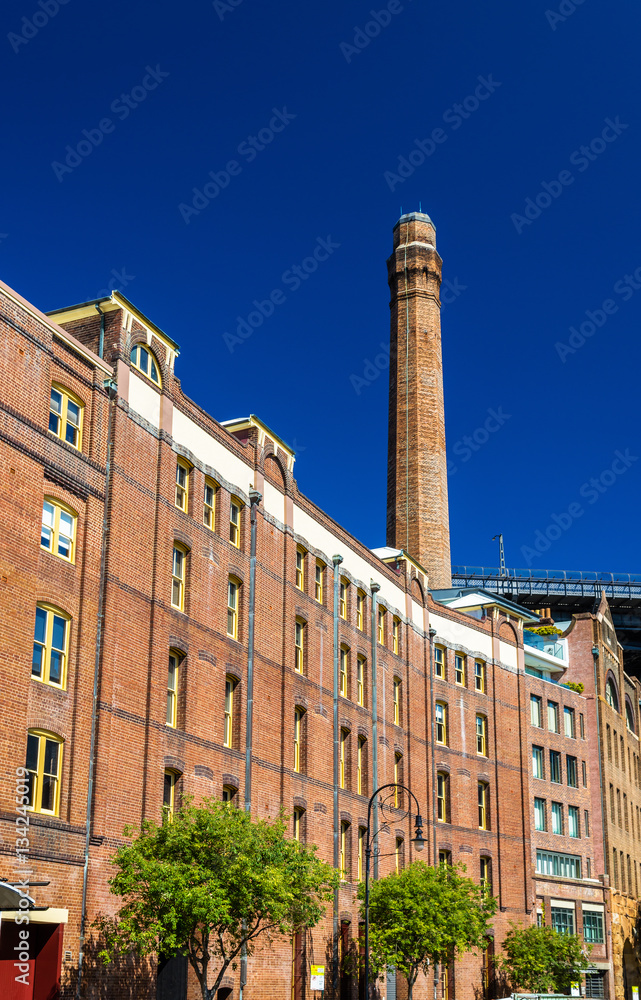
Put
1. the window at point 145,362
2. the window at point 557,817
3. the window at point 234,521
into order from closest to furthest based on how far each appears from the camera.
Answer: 1. the window at point 145,362
2. the window at point 234,521
3. the window at point 557,817

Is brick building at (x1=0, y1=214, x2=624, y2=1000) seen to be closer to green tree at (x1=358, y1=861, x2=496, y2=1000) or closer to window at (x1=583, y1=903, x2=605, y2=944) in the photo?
window at (x1=583, y1=903, x2=605, y2=944)

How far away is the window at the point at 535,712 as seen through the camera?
61.5m

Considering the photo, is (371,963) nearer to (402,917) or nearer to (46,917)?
(402,917)

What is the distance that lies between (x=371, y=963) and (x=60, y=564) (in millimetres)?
20012

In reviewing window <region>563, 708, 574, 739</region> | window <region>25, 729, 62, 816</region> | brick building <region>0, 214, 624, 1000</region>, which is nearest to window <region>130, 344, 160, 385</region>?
brick building <region>0, 214, 624, 1000</region>

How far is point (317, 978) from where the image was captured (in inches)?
1373

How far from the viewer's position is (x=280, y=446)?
4169 cm

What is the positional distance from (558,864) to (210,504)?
115ft

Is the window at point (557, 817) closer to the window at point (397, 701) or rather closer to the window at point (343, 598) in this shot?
the window at point (397, 701)

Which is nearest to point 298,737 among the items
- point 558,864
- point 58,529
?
point 58,529

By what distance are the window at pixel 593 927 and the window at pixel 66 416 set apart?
148ft

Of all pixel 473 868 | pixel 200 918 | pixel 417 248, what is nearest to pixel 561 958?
pixel 473 868

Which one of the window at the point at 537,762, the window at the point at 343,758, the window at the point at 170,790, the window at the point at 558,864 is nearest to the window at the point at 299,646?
the window at the point at 343,758

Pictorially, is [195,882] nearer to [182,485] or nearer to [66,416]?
[66,416]
